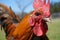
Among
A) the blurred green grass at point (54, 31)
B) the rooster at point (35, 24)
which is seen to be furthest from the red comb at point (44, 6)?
the blurred green grass at point (54, 31)

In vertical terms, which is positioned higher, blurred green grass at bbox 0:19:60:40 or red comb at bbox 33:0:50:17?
red comb at bbox 33:0:50:17

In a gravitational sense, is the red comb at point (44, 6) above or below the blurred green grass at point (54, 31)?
above

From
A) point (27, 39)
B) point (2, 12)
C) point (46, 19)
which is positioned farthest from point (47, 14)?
point (2, 12)

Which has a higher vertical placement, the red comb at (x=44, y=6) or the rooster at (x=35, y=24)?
the red comb at (x=44, y=6)

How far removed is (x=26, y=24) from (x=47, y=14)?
37cm

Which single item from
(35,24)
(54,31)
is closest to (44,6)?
(35,24)

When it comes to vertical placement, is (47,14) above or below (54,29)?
above

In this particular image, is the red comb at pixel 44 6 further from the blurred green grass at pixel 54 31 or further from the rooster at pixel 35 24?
the blurred green grass at pixel 54 31

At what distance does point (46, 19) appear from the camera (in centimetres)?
276

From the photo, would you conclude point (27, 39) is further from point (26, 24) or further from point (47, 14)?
point (47, 14)

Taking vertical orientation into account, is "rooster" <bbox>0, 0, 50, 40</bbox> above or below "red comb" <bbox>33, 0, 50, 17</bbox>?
below

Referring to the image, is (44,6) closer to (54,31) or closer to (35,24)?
(35,24)

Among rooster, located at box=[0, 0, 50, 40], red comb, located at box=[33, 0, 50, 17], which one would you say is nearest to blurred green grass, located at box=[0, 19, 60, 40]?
rooster, located at box=[0, 0, 50, 40]

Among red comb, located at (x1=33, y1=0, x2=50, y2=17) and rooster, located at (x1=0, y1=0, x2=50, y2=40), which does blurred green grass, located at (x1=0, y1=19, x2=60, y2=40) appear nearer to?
rooster, located at (x1=0, y1=0, x2=50, y2=40)
